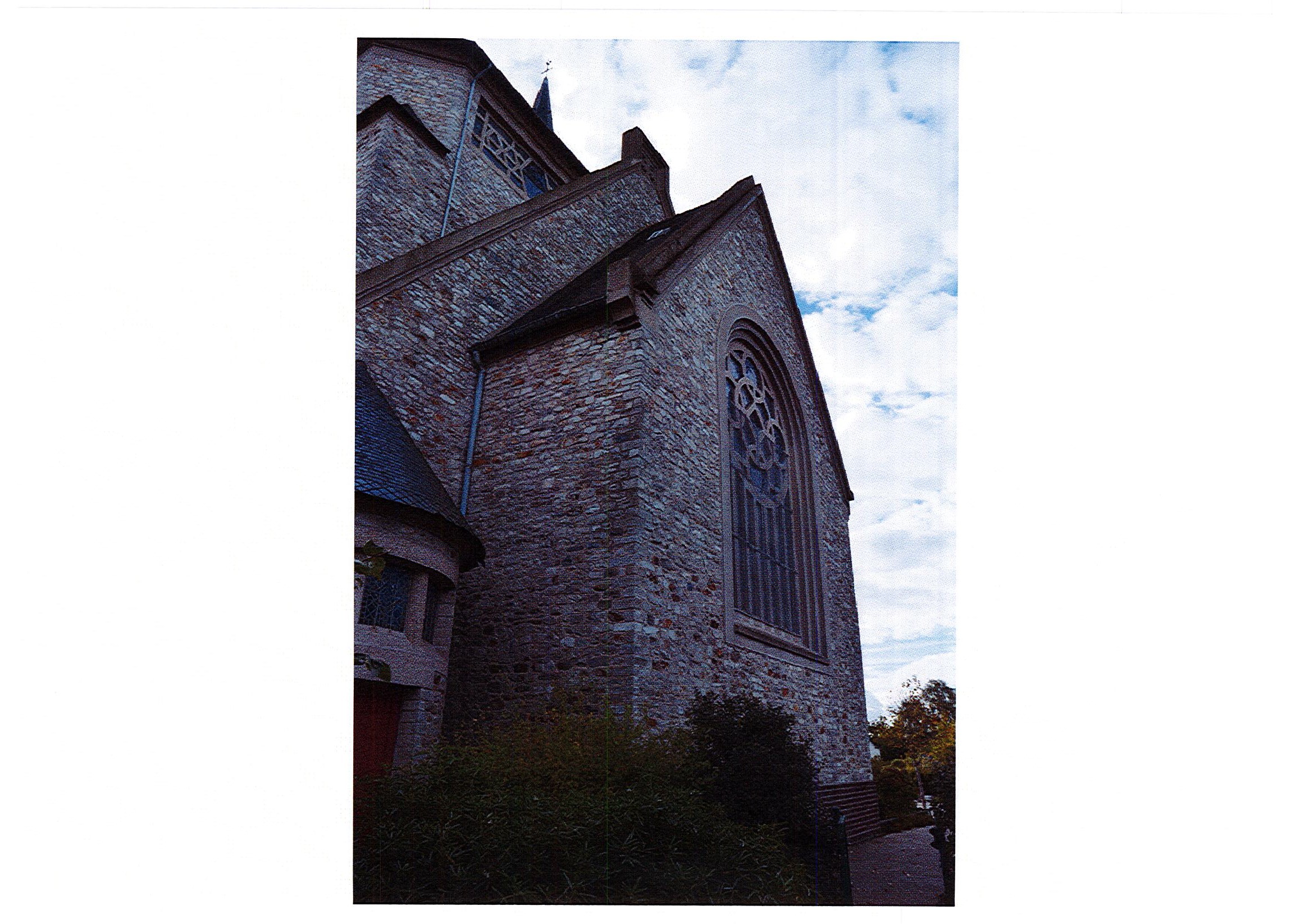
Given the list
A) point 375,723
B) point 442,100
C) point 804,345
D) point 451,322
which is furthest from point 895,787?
point 442,100

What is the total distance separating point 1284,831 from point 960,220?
422 centimetres

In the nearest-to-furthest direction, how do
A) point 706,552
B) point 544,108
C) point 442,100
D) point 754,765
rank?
point 754,765
point 706,552
point 442,100
point 544,108

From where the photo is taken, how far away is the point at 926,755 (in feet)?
23.0

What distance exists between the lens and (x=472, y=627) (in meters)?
7.38

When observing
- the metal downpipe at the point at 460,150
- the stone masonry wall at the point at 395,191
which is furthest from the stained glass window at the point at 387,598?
the metal downpipe at the point at 460,150

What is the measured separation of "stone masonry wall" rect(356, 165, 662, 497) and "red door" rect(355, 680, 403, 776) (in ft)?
8.30

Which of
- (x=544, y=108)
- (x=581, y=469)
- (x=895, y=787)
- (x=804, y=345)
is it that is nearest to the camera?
(x=581, y=469)

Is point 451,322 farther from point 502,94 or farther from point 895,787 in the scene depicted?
point 895,787

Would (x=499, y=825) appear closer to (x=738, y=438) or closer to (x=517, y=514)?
(x=517, y=514)

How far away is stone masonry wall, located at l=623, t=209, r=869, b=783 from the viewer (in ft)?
22.9

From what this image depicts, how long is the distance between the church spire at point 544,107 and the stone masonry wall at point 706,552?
560cm

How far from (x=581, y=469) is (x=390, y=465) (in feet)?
Answer: 6.02

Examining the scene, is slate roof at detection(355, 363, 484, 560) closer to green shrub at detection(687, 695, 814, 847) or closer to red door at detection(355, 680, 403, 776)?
red door at detection(355, 680, 403, 776)

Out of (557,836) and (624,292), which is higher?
(624,292)
